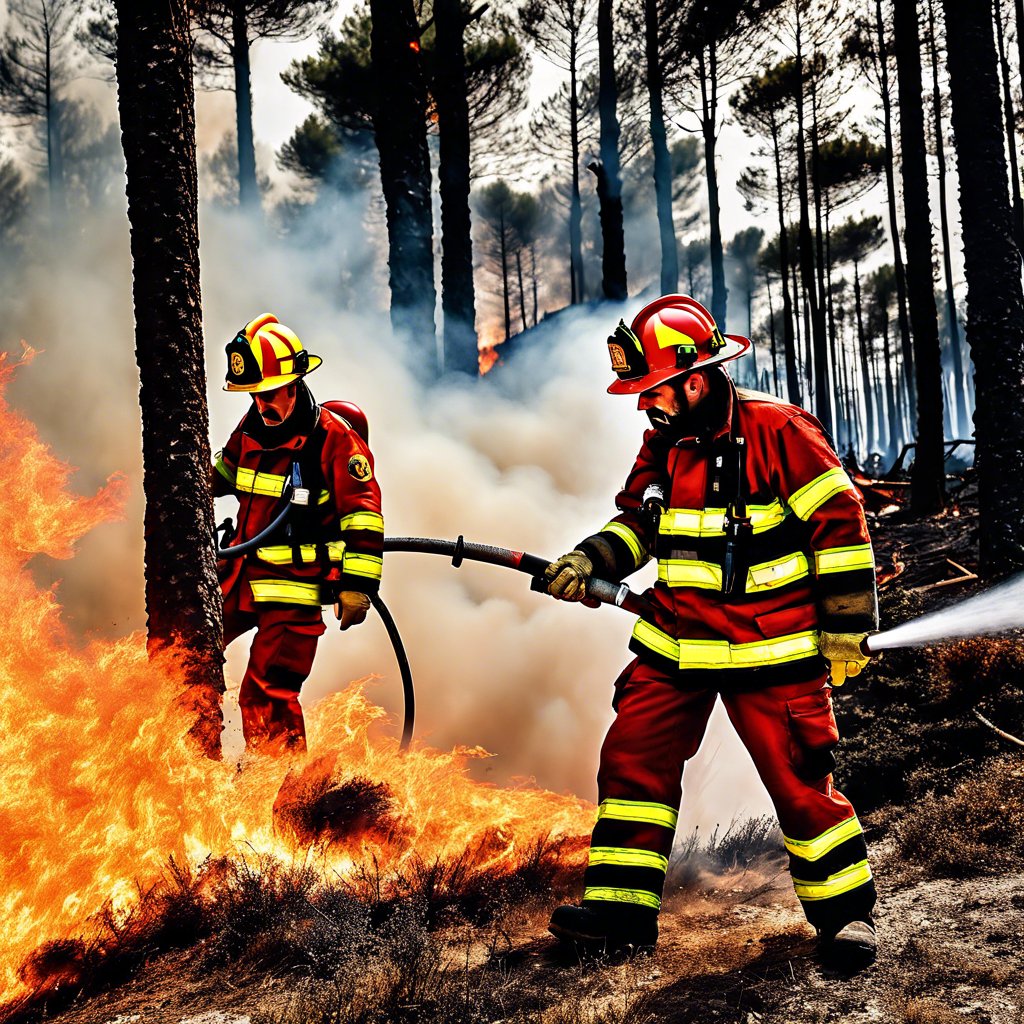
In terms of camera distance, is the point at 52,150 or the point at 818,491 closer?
the point at 818,491

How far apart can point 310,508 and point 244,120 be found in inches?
643

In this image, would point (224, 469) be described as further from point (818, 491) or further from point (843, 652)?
point (843, 652)

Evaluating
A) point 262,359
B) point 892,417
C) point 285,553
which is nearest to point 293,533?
point 285,553

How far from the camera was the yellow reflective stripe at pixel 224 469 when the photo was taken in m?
4.46

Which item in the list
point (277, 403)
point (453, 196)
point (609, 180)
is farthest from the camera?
point (609, 180)

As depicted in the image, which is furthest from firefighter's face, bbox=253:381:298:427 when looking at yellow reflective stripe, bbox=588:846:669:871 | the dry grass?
the dry grass

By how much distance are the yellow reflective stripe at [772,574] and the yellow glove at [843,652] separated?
0.67 feet

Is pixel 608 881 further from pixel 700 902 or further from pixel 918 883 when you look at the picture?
pixel 918 883

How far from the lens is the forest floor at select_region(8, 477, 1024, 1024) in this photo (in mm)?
2506

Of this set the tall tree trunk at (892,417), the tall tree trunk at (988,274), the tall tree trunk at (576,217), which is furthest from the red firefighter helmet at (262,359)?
the tall tree trunk at (892,417)

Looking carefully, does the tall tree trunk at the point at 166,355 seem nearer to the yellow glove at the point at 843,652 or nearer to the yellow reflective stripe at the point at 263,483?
the yellow reflective stripe at the point at 263,483

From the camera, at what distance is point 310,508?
13.8 feet

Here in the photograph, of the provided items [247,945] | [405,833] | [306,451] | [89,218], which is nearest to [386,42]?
[89,218]

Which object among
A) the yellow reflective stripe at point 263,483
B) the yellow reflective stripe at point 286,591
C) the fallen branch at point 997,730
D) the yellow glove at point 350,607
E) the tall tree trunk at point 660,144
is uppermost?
the tall tree trunk at point 660,144
